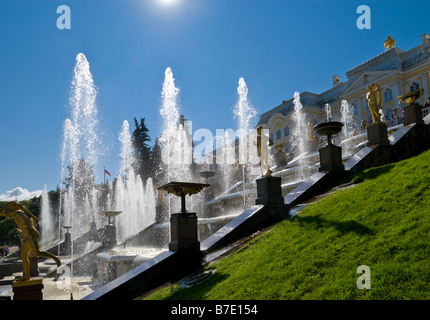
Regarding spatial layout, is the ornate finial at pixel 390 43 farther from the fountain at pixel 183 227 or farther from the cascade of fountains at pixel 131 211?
the fountain at pixel 183 227

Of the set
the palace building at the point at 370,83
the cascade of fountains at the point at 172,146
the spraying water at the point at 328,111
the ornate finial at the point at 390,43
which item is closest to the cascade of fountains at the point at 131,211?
the cascade of fountains at the point at 172,146

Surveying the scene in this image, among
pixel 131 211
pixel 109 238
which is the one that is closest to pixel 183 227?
pixel 109 238

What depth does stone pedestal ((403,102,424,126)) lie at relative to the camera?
41.0 ft

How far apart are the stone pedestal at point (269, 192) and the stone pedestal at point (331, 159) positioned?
234 cm

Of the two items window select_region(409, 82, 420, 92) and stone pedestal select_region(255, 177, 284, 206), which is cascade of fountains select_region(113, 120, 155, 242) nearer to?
stone pedestal select_region(255, 177, 284, 206)

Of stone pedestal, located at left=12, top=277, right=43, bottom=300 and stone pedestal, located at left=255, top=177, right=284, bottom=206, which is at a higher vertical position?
stone pedestal, located at left=255, top=177, right=284, bottom=206

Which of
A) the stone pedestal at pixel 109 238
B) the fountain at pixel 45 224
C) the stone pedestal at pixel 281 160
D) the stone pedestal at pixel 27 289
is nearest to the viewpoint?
the stone pedestal at pixel 27 289

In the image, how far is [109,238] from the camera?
18281 millimetres

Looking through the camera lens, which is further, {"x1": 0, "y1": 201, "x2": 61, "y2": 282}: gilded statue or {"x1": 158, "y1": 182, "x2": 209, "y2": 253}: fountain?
{"x1": 158, "y1": 182, "x2": 209, "y2": 253}: fountain

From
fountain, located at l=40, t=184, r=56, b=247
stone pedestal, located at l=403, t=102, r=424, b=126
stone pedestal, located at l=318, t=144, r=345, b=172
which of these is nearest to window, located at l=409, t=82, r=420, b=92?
stone pedestal, located at l=403, t=102, r=424, b=126

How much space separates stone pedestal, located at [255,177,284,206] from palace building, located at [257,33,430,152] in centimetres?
2339

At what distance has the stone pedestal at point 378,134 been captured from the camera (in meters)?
11.8

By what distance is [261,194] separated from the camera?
9758 mm

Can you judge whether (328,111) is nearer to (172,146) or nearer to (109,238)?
(172,146)
